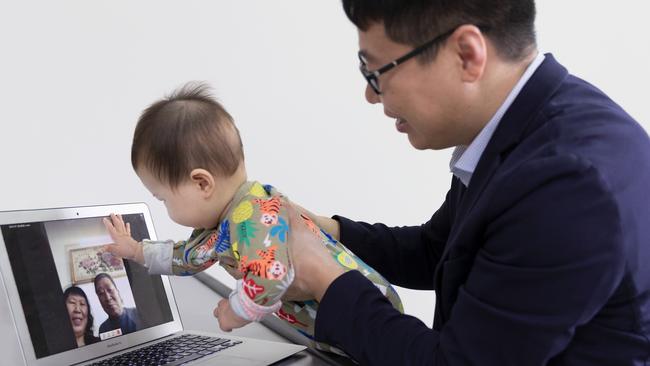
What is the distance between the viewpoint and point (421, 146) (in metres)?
0.93

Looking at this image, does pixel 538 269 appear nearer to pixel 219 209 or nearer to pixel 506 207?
pixel 506 207

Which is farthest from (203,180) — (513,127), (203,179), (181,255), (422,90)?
(513,127)

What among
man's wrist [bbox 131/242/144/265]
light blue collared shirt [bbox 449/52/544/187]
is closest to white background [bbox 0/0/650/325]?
man's wrist [bbox 131/242/144/265]

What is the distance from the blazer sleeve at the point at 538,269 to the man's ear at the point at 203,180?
18.6 inches

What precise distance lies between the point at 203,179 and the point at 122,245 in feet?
0.84

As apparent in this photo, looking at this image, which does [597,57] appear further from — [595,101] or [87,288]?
[87,288]

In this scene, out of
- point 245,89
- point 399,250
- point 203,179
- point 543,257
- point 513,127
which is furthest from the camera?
point 245,89

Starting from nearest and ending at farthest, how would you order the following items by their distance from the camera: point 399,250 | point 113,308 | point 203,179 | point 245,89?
point 203,179
point 113,308
point 399,250
point 245,89

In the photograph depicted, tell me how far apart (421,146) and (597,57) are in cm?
187

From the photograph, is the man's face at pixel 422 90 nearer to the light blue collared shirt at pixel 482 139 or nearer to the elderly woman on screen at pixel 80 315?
the light blue collared shirt at pixel 482 139

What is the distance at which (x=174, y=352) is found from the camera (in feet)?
3.37

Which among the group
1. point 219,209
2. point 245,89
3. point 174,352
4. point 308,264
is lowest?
point 174,352

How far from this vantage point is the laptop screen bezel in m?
0.97

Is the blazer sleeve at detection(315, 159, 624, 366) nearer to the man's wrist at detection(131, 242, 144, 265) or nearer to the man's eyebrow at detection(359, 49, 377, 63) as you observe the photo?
the man's eyebrow at detection(359, 49, 377, 63)
